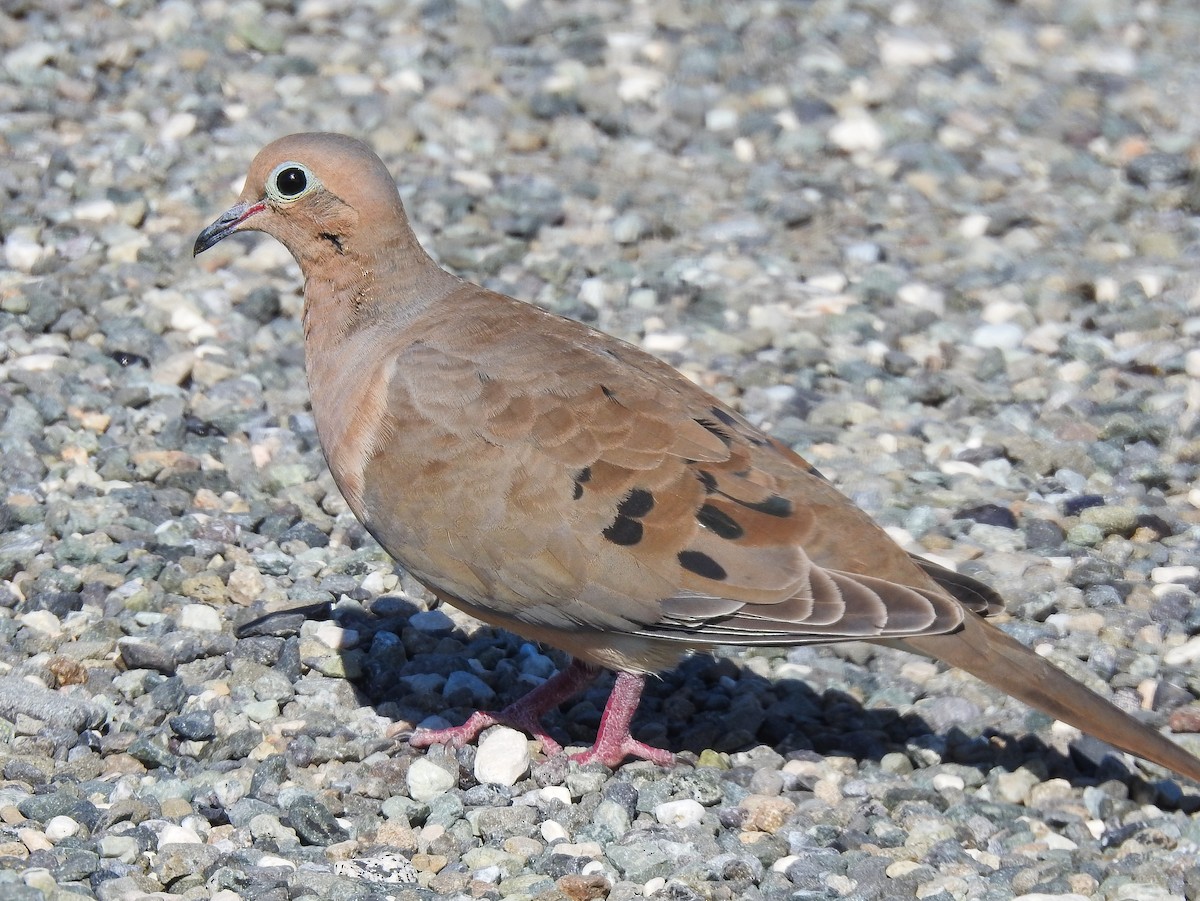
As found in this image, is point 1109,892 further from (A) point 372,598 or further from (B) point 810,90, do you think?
(B) point 810,90

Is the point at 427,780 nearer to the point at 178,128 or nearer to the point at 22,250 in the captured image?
the point at 22,250

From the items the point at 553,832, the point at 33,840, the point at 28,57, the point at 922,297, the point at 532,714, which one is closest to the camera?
the point at 33,840

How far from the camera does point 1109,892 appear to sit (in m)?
4.17

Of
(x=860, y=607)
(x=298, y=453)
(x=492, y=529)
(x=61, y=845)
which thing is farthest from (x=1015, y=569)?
(x=61, y=845)

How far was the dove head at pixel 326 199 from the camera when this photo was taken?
4961 millimetres

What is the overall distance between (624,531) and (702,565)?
23 cm

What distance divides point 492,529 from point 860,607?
1.00 meters

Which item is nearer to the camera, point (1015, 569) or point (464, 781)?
point (464, 781)

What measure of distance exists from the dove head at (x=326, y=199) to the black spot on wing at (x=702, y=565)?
1.38 m

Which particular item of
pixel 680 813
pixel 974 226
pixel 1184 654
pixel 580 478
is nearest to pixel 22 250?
pixel 580 478

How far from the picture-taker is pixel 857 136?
8.54 m

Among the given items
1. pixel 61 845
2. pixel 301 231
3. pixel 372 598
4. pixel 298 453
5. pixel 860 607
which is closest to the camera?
pixel 61 845

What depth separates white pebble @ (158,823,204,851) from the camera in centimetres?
411

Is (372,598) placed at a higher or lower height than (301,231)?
lower
